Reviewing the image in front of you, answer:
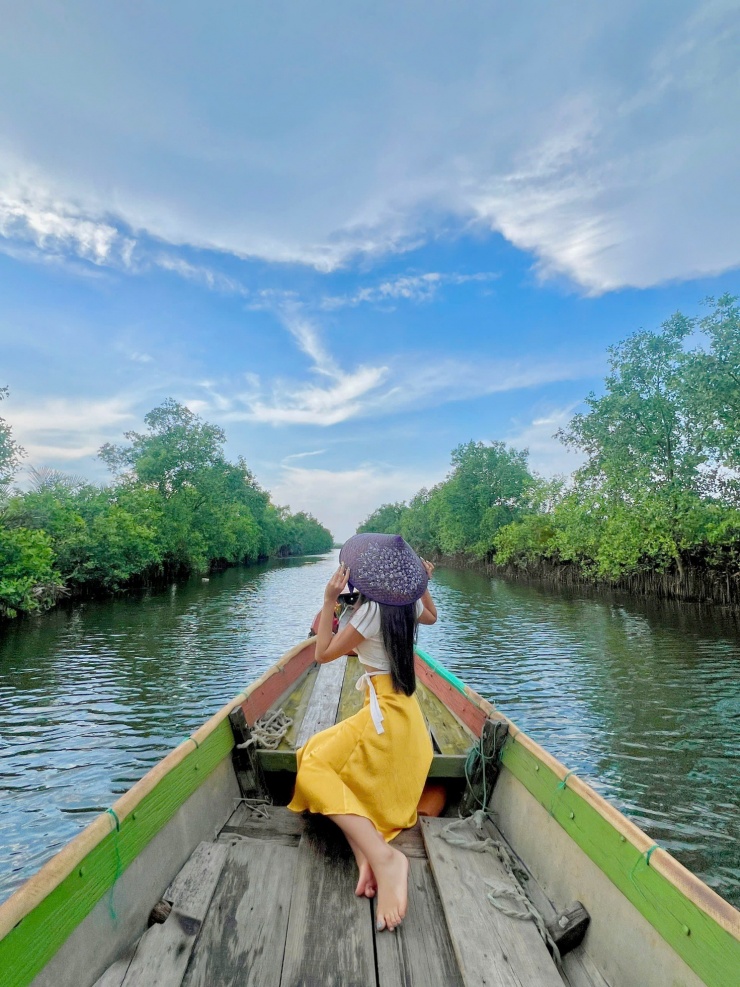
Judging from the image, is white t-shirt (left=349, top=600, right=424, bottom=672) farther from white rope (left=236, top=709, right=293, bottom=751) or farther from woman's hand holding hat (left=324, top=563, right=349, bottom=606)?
white rope (left=236, top=709, right=293, bottom=751)

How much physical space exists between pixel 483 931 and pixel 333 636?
137 cm

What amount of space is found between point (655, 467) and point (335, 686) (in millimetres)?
19892

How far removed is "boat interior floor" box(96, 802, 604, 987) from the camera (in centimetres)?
192

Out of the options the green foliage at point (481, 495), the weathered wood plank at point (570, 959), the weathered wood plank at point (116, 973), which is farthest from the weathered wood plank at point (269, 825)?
the green foliage at point (481, 495)

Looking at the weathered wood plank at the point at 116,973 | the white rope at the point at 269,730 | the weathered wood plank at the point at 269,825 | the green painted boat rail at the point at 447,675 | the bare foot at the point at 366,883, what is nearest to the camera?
the weathered wood plank at the point at 116,973

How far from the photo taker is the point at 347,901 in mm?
2322

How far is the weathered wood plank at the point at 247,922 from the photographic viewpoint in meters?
1.92

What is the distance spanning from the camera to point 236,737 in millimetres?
3424

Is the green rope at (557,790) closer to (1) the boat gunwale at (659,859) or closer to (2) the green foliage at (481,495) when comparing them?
(1) the boat gunwale at (659,859)

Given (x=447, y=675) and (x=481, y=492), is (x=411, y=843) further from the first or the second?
(x=481, y=492)

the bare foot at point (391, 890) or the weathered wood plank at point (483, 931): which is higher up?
the bare foot at point (391, 890)

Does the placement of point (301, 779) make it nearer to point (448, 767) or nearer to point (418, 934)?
point (418, 934)

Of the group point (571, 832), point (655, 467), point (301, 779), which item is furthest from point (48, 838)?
point (655, 467)

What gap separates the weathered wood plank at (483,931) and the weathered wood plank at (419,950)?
6 cm
